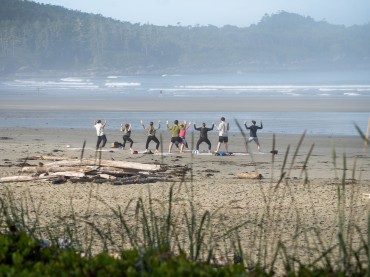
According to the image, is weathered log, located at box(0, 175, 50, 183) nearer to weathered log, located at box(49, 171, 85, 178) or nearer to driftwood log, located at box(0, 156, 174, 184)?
driftwood log, located at box(0, 156, 174, 184)

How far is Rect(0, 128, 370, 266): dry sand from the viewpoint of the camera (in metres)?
10.7

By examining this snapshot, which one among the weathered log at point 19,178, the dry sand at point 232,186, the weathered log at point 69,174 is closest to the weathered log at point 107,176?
the weathered log at point 69,174

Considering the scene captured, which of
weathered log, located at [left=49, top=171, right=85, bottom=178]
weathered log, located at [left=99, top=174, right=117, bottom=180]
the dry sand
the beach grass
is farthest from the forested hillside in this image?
the beach grass

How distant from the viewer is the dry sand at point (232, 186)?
423 inches

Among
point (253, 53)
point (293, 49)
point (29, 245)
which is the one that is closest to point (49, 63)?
point (253, 53)

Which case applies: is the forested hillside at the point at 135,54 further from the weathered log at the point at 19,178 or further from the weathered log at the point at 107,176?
the weathered log at the point at 107,176

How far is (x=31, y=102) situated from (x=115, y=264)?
53.4 meters

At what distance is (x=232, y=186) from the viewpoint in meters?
15.9

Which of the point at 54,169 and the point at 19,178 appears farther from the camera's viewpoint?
the point at 54,169

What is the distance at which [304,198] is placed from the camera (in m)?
14.1

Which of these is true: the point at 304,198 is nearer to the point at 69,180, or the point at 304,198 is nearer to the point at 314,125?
the point at 69,180

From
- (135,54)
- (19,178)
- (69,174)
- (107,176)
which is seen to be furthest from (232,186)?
(135,54)

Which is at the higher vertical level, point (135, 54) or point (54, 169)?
point (135, 54)

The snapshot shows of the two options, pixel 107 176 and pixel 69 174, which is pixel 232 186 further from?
pixel 69 174
